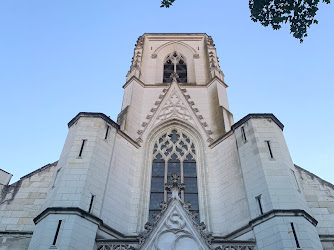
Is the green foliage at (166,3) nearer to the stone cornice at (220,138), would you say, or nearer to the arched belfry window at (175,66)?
the stone cornice at (220,138)

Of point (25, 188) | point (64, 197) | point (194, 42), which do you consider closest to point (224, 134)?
point (64, 197)

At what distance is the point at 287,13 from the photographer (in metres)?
9.30

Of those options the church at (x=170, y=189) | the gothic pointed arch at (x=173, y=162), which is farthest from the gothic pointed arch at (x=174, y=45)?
the gothic pointed arch at (x=173, y=162)

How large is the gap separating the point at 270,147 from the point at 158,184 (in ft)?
16.5

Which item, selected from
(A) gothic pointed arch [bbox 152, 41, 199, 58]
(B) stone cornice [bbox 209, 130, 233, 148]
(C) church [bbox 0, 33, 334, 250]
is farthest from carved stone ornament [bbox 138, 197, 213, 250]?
(A) gothic pointed arch [bbox 152, 41, 199, 58]

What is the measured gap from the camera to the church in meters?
10.7

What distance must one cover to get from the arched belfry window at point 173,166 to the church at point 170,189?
0.16 feet

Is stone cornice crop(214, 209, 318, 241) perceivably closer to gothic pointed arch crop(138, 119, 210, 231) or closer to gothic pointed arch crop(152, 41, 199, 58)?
gothic pointed arch crop(138, 119, 210, 231)

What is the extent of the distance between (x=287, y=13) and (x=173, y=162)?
8.63 meters

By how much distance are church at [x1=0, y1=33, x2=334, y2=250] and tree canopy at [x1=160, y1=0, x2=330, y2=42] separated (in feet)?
17.0

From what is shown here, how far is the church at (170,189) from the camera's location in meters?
10.7

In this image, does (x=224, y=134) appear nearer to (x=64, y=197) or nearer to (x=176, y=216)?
(x=176, y=216)

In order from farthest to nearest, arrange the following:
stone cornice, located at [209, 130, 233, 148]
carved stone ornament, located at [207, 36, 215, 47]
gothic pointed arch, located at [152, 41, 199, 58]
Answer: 1. carved stone ornament, located at [207, 36, 215, 47]
2. gothic pointed arch, located at [152, 41, 199, 58]
3. stone cornice, located at [209, 130, 233, 148]

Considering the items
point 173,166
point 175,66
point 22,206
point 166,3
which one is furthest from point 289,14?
point 175,66
